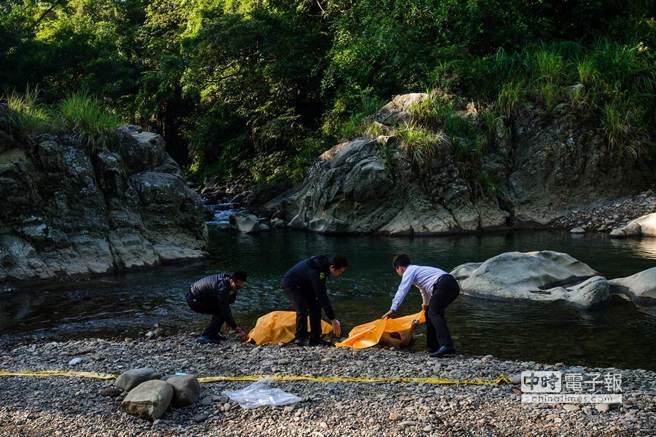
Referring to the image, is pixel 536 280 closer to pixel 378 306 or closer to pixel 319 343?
pixel 378 306

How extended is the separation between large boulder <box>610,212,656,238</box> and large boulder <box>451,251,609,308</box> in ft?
23.9

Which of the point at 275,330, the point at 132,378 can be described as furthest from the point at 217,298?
the point at 132,378

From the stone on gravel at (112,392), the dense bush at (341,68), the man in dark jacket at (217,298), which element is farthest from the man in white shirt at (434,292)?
the dense bush at (341,68)

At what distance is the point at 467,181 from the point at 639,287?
11549 mm

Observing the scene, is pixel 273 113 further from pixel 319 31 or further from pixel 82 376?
pixel 82 376

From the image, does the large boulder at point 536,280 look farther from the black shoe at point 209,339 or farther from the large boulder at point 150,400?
the large boulder at point 150,400

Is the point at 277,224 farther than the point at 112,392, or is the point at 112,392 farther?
the point at 277,224

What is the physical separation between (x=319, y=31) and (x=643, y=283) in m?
21.2

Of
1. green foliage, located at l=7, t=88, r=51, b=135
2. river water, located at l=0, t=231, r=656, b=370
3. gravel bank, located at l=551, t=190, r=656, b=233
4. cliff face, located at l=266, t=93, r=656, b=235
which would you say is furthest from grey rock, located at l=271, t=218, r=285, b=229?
green foliage, located at l=7, t=88, r=51, b=135

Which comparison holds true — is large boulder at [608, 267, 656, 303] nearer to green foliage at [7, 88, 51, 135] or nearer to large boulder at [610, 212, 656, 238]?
large boulder at [610, 212, 656, 238]

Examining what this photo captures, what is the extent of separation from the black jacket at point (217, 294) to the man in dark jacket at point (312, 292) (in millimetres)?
780

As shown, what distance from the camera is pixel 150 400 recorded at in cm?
659

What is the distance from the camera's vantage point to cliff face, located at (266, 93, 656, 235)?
23469 mm

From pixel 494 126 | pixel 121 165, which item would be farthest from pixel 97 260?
pixel 494 126
